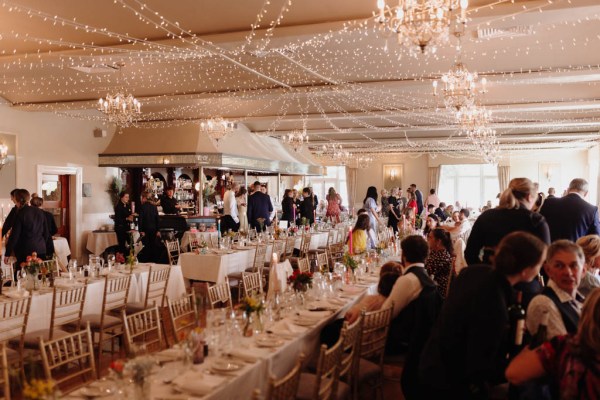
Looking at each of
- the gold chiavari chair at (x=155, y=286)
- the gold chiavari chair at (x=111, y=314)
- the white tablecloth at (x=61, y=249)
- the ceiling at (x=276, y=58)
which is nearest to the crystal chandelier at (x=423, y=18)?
the ceiling at (x=276, y=58)

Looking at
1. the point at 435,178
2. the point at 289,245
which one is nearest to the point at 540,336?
the point at 289,245

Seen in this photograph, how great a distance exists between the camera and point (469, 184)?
26922 millimetres

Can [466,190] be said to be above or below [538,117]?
below

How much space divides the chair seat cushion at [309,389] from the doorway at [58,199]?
10594 mm

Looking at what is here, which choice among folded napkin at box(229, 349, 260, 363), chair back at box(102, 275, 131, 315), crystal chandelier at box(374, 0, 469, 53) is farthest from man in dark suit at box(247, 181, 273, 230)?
folded napkin at box(229, 349, 260, 363)

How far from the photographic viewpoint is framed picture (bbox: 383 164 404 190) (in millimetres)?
26922

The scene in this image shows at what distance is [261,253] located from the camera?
9.27m

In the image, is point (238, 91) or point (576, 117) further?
point (576, 117)

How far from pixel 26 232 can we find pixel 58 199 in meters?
5.37

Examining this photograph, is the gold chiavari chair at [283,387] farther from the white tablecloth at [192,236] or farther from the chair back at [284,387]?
the white tablecloth at [192,236]

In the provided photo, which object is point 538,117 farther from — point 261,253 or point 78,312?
point 78,312

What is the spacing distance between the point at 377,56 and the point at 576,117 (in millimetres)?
9085

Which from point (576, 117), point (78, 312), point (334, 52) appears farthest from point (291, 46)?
point (576, 117)

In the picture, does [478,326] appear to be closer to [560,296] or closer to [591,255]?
[560,296]
